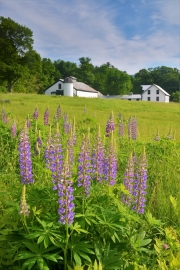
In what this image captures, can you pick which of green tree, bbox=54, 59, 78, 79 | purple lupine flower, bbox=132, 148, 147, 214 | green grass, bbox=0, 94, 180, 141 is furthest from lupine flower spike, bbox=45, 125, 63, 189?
green tree, bbox=54, 59, 78, 79

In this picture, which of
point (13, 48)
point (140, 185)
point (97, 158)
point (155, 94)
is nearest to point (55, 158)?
point (97, 158)

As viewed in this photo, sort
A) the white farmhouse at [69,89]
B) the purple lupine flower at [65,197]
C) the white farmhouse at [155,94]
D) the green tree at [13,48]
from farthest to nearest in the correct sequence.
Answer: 1. the white farmhouse at [155,94]
2. the white farmhouse at [69,89]
3. the green tree at [13,48]
4. the purple lupine flower at [65,197]

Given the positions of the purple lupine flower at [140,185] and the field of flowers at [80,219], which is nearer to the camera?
the field of flowers at [80,219]

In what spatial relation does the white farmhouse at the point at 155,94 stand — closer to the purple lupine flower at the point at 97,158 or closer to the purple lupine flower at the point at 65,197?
the purple lupine flower at the point at 97,158

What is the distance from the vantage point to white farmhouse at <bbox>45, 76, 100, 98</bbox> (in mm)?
63875

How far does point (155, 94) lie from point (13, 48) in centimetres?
4813

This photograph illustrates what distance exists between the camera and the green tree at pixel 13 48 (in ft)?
163

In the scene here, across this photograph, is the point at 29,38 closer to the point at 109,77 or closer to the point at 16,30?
the point at 16,30

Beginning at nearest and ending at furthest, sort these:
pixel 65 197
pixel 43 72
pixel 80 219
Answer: pixel 65 197, pixel 80 219, pixel 43 72

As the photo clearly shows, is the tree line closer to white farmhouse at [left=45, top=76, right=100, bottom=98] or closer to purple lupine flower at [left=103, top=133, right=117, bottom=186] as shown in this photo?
white farmhouse at [left=45, top=76, right=100, bottom=98]

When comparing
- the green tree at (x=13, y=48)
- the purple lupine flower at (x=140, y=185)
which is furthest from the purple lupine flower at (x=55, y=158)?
the green tree at (x=13, y=48)

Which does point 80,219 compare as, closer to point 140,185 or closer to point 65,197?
point 65,197

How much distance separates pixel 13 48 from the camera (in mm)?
50906

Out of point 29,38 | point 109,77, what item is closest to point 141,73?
point 109,77
